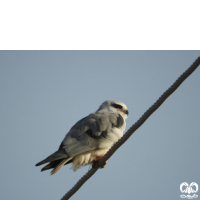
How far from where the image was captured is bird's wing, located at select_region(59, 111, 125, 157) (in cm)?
534

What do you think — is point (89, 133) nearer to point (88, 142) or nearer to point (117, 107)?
point (88, 142)

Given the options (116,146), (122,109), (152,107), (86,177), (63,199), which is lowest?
(63,199)

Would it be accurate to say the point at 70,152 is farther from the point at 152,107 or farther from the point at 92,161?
the point at 152,107

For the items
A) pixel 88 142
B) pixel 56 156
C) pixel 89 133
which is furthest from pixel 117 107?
pixel 56 156

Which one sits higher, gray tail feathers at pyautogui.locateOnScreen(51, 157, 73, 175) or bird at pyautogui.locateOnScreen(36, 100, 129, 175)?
bird at pyautogui.locateOnScreen(36, 100, 129, 175)

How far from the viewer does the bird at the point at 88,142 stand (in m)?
5.09

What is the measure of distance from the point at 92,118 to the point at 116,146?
2.01m

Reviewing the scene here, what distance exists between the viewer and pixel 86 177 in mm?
4121

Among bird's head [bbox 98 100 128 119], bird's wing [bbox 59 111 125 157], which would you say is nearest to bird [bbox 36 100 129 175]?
bird's wing [bbox 59 111 125 157]

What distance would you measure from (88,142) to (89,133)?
0.68 feet

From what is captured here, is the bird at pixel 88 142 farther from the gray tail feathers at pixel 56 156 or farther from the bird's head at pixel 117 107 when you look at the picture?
the bird's head at pixel 117 107

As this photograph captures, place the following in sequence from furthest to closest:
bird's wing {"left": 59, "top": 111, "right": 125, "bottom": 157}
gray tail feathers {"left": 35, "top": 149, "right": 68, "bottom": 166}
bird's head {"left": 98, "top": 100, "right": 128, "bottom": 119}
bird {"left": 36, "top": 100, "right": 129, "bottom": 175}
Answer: bird's head {"left": 98, "top": 100, "right": 128, "bottom": 119} → bird's wing {"left": 59, "top": 111, "right": 125, "bottom": 157} → bird {"left": 36, "top": 100, "right": 129, "bottom": 175} → gray tail feathers {"left": 35, "top": 149, "right": 68, "bottom": 166}

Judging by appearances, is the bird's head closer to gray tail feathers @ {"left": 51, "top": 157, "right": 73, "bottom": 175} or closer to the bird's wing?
the bird's wing

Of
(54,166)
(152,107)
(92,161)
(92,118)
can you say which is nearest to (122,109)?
(92,118)
